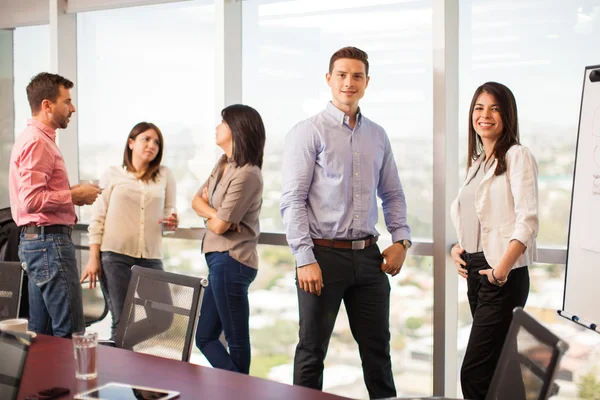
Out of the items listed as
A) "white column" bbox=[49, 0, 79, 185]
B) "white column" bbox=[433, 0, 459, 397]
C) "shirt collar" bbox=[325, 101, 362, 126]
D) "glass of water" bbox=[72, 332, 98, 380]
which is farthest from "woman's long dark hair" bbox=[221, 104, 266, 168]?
"white column" bbox=[49, 0, 79, 185]

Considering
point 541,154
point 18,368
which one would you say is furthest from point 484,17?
point 18,368

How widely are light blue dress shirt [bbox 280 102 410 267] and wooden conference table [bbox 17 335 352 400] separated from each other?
109 centimetres

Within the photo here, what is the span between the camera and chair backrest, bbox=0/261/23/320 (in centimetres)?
300

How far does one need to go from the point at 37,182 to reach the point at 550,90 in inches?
106

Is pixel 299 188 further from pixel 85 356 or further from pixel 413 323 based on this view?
pixel 85 356

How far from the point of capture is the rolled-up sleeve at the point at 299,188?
3.17 metres

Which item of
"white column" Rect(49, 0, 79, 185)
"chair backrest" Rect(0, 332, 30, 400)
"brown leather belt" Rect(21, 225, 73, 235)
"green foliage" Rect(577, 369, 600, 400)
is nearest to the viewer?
"chair backrest" Rect(0, 332, 30, 400)

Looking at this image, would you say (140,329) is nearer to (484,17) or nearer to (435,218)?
(435,218)

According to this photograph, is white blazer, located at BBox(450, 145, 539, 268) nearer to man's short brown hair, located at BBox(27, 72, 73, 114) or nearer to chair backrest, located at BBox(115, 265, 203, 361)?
chair backrest, located at BBox(115, 265, 203, 361)

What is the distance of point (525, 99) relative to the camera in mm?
3521

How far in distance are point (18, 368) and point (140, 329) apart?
1.04 metres

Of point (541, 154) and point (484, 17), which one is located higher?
point (484, 17)

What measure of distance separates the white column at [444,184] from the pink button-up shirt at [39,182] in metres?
2.01

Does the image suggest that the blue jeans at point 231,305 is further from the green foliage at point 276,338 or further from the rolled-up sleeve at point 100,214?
the rolled-up sleeve at point 100,214
